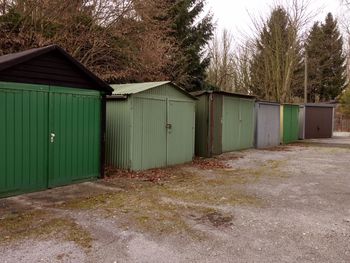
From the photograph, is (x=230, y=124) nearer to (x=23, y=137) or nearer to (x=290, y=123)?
(x=290, y=123)

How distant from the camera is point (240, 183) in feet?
23.5

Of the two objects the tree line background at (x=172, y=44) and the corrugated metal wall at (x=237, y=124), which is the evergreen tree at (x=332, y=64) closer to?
the tree line background at (x=172, y=44)

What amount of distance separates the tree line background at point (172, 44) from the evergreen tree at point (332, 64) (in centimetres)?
9

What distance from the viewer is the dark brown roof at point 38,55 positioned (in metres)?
5.39

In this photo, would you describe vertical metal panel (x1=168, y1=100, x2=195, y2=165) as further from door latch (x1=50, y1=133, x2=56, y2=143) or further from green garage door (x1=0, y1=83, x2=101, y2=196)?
door latch (x1=50, y1=133, x2=56, y2=143)

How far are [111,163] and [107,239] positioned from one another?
14.9 feet

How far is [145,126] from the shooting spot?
8336 mm

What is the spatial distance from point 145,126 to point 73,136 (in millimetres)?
2126

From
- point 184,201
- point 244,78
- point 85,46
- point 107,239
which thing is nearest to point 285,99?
point 244,78

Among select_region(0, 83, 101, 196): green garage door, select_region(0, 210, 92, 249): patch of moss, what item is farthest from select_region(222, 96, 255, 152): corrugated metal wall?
select_region(0, 210, 92, 249): patch of moss

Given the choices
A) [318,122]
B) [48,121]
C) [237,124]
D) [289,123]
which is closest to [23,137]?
[48,121]

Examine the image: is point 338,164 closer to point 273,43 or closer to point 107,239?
point 107,239

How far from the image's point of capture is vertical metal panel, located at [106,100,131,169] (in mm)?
8000

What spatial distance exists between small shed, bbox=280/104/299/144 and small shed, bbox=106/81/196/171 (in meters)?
8.47
